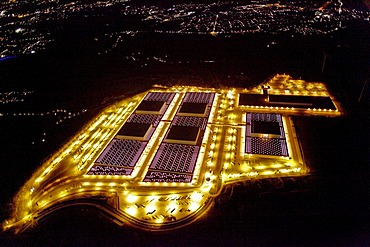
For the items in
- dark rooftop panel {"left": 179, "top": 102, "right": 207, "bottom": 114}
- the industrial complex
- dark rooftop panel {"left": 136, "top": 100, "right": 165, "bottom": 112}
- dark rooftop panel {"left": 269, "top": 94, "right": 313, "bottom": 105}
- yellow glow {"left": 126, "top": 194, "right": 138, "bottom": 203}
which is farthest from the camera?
dark rooftop panel {"left": 136, "top": 100, "right": 165, "bottom": 112}

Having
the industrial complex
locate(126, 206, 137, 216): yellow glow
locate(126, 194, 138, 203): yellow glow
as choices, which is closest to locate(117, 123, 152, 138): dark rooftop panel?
the industrial complex

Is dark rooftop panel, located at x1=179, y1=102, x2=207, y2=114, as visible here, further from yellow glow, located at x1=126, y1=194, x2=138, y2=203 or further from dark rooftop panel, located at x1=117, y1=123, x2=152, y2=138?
yellow glow, located at x1=126, y1=194, x2=138, y2=203

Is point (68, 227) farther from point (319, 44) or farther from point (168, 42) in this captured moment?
point (319, 44)

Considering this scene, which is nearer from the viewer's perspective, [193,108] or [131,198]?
[131,198]

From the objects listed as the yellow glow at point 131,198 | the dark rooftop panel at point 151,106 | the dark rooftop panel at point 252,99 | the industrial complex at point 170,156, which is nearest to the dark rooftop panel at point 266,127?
the industrial complex at point 170,156

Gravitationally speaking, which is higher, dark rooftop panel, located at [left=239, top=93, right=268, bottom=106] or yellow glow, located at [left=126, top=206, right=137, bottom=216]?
dark rooftop panel, located at [left=239, top=93, right=268, bottom=106]

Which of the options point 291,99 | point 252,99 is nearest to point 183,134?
point 252,99

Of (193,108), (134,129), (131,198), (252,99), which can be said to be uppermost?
(252,99)

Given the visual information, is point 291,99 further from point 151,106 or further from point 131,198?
point 131,198

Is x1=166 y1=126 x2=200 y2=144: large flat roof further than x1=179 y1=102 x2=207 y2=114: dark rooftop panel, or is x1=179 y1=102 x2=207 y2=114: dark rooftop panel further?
x1=179 y1=102 x2=207 y2=114: dark rooftop panel

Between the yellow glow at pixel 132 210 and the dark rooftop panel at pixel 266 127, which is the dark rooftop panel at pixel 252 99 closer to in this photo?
the dark rooftop panel at pixel 266 127

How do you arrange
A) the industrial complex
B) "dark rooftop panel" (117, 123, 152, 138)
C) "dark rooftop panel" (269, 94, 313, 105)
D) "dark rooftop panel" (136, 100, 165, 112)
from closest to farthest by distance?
the industrial complex, "dark rooftop panel" (117, 123, 152, 138), "dark rooftop panel" (269, 94, 313, 105), "dark rooftop panel" (136, 100, 165, 112)

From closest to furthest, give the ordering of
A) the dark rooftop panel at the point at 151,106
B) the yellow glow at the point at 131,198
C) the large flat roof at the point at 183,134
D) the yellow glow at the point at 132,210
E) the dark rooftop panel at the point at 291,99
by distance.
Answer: the yellow glow at the point at 132,210 → the yellow glow at the point at 131,198 → the large flat roof at the point at 183,134 → the dark rooftop panel at the point at 291,99 → the dark rooftop panel at the point at 151,106
